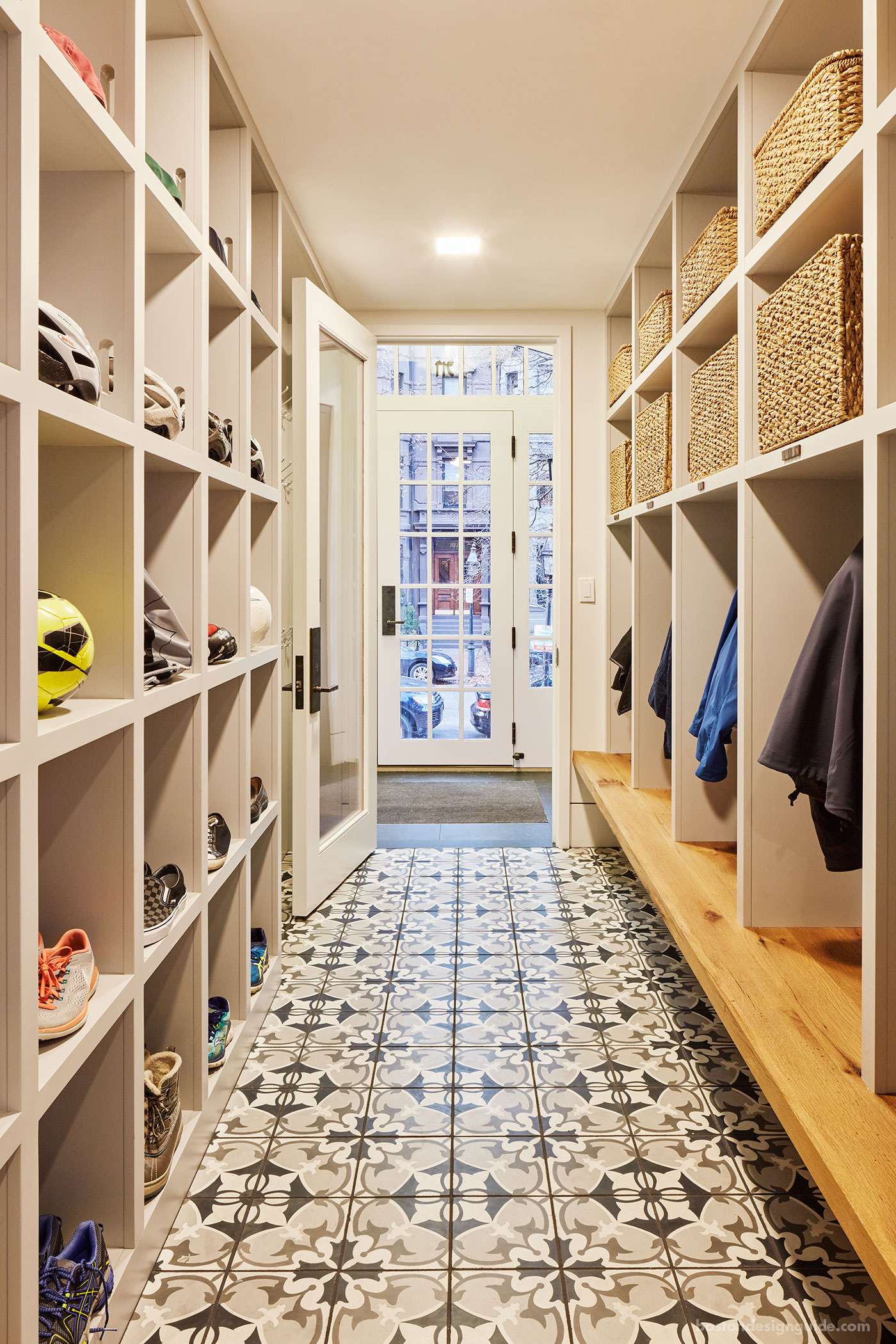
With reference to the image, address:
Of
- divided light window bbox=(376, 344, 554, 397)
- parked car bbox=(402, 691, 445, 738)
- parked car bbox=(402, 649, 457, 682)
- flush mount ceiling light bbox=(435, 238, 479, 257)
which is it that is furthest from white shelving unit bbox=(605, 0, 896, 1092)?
parked car bbox=(402, 691, 445, 738)

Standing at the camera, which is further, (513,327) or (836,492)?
(513,327)

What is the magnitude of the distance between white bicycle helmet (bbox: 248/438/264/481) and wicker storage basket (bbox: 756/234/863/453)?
1.29 meters

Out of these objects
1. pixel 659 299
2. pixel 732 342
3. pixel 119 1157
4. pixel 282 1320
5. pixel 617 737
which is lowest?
pixel 282 1320

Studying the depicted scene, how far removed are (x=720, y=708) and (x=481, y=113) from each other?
1662 mm

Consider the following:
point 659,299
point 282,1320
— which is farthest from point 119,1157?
point 659,299

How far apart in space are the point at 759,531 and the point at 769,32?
105 centimetres

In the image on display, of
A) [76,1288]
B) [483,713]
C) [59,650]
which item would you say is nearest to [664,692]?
[59,650]

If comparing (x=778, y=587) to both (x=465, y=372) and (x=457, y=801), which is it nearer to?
(x=457, y=801)

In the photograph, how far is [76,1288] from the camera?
1.17m

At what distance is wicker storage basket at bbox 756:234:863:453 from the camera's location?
142 centimetres

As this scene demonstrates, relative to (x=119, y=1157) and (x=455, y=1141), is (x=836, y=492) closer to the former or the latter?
(x=455, y=1141)

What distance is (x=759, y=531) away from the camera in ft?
6.18

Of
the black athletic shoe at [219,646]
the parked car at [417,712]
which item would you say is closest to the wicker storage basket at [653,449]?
the black athletic shoe at [219,646]

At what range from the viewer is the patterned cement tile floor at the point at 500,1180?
132 centimetres
